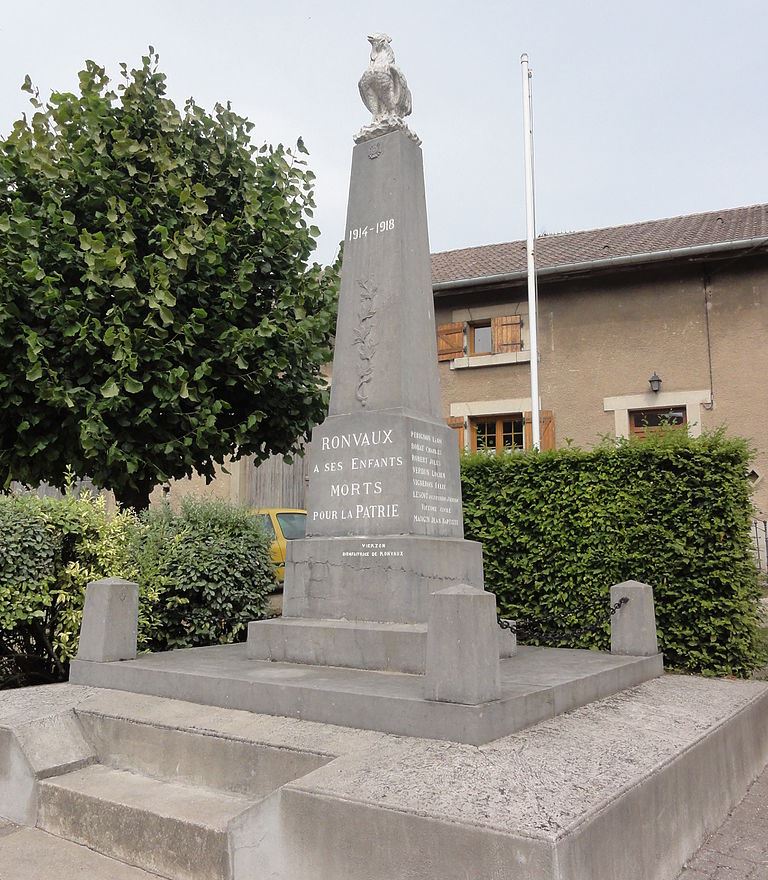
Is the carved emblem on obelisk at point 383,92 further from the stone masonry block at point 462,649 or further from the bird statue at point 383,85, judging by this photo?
the stone masonry block at point 462,649

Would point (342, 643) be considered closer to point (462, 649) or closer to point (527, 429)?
point (462, 649)

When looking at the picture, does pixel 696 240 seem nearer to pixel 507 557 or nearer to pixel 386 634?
pixel 507 557

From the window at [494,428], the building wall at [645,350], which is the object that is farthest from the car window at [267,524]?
the building wall at [645,350]

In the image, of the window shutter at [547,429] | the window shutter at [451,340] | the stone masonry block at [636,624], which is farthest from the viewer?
the window shutter at [451,340]

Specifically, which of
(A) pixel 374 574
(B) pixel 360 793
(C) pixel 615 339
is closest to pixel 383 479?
(A) pixel 374 574

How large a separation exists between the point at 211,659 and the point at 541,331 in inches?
456

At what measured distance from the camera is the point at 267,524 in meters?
9.66

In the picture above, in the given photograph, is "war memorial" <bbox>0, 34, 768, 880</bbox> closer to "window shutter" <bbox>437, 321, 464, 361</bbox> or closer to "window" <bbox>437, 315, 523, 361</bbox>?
"window" <bbox>437, 315, 523, 361</bbox>

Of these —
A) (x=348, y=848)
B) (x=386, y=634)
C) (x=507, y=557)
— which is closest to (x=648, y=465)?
(x=507, y=557)

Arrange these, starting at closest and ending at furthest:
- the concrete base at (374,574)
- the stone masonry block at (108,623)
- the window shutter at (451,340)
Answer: the concrete base at (374,574)
the stone masonry block at (108,623)
the window shutter at (451,340)

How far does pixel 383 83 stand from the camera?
6438 millimetres

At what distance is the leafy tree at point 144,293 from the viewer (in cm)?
809

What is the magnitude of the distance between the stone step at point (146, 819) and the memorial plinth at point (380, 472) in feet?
4.81

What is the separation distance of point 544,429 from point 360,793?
12544 millimetres
